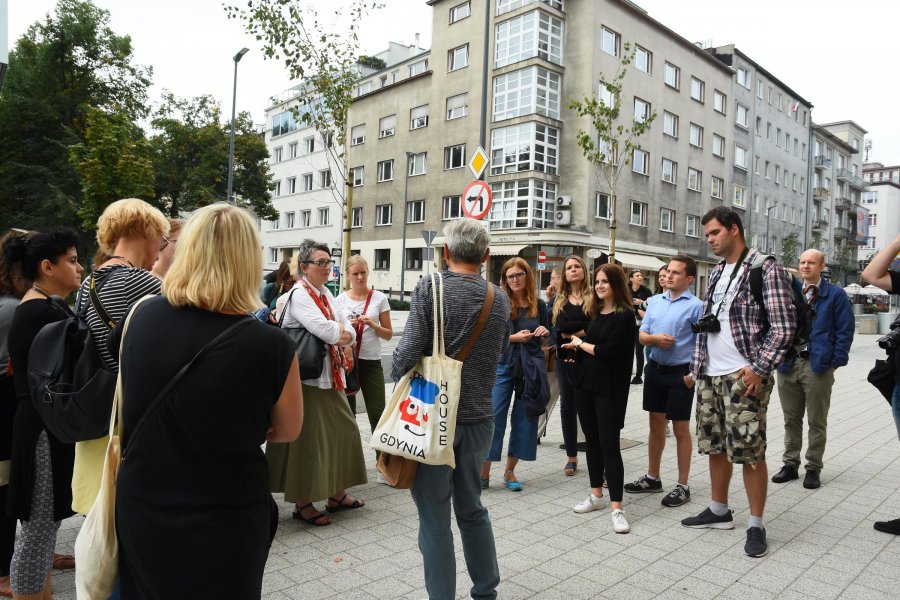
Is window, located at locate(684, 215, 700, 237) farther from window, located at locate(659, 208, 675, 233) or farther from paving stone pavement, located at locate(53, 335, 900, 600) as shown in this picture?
paving stone pavement, located at locate(53, 335, 900, 600)

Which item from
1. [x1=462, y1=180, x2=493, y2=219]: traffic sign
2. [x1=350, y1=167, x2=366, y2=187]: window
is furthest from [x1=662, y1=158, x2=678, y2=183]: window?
[x1=462, y1=180, x2=493, y2=219]: traffic sign

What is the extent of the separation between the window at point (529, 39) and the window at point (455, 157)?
5057 millimetres

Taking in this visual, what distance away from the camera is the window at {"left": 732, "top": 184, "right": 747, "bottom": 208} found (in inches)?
1877

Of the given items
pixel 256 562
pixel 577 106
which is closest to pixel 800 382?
pixel 256 562

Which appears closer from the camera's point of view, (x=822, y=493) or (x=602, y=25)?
(x=822, y=493)

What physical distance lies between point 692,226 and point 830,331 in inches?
1561

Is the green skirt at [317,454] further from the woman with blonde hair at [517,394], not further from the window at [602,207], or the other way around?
the window at [602,207]

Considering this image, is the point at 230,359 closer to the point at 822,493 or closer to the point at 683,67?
the point at 822,493

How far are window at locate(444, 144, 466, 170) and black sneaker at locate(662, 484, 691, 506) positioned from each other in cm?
3383

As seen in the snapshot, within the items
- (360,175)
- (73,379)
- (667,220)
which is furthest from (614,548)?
(360,175)

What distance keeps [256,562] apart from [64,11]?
36.3 m

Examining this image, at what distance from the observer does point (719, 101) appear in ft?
148

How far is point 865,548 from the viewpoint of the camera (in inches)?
172

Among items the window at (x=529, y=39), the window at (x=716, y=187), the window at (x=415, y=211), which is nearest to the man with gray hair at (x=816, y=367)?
the window at (x=529, y=39)
